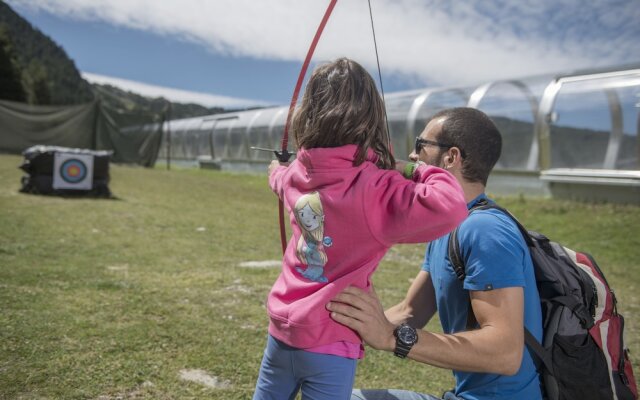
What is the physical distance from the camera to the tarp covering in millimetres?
20875

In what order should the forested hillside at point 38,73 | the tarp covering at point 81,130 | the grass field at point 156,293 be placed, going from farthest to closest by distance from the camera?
the forested hillside at point 38,73 → the tarp covering at point 81,130 → the grass field at point 156,293

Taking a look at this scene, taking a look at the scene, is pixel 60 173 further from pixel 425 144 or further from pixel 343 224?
pixel 343 224

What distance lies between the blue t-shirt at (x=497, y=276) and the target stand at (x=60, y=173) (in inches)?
426

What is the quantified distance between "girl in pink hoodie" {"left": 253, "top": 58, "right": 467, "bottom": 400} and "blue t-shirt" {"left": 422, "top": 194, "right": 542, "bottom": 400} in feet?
0.80

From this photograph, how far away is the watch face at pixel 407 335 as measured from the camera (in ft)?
4.88

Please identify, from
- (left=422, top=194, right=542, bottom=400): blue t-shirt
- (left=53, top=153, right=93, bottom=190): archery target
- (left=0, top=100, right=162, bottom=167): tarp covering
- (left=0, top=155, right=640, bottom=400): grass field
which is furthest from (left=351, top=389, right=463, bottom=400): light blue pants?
(left=0, top=100, right=162, bottom=167): tarp covering

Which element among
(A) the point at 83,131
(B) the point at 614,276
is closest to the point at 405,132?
(B) the point at 614,276

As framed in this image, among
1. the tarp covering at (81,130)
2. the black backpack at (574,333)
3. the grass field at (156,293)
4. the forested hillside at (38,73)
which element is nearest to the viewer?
the black backpack at (574,333)

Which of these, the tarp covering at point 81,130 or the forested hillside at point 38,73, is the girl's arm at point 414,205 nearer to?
the tarp covering at point 81,130

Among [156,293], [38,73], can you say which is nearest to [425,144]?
[156,293]

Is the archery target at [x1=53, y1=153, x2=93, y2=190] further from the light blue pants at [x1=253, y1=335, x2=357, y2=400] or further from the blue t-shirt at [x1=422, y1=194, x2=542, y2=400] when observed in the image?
the blue t-shirt at [x1=422, y1=194, x2=542, y2=400]

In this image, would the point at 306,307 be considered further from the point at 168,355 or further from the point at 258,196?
the point at 258,196

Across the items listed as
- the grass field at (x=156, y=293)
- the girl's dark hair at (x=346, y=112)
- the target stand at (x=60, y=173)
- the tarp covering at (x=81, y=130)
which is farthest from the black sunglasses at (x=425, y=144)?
the tarp covering at (x=81, y=130)

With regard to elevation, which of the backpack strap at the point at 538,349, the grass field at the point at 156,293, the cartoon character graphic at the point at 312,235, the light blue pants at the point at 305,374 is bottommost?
the grass field at the point at 156,293
